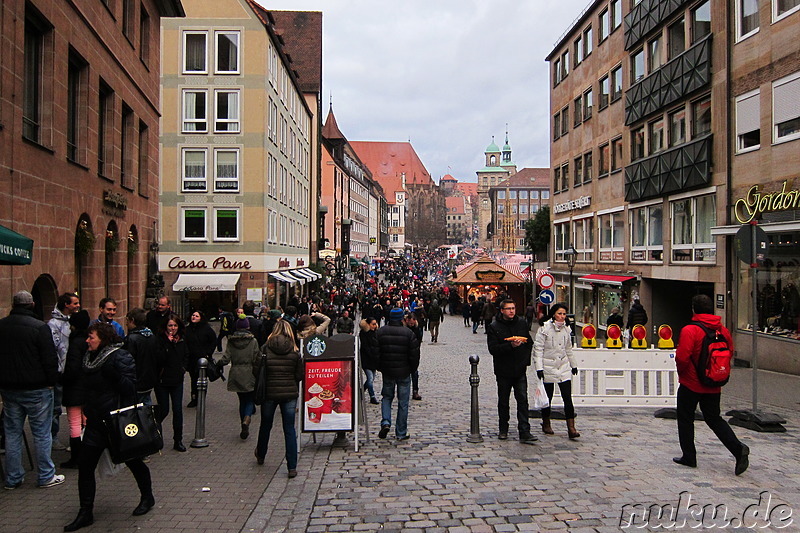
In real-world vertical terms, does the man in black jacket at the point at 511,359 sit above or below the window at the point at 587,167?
below

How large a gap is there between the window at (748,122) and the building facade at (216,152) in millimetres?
21525

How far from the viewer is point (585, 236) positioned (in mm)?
32125

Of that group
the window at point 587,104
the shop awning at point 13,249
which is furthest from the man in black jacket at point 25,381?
the window at point 587,104

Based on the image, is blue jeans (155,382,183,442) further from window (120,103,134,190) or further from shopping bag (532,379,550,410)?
window (120,103,134,190)

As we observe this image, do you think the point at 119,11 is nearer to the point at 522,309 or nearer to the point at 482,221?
the point at 522,309

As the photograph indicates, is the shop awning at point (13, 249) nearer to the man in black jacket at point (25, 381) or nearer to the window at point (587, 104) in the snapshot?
the man in black jacket at point (25, 381)

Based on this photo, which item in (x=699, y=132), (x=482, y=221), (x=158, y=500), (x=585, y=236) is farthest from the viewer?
(x=482, y=221)

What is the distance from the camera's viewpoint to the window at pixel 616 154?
27.4 meters

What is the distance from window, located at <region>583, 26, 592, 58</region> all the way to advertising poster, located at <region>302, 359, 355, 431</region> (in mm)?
26885

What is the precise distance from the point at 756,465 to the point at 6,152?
34.7ft

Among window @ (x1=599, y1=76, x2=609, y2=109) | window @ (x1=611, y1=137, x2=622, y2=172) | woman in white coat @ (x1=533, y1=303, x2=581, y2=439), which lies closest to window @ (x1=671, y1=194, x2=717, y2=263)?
window @ (x1=611, y1=137, x2=622, y2=172)

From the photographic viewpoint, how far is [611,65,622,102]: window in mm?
27219

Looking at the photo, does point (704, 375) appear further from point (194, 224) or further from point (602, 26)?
point (194, 224)

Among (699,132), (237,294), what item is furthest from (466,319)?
(699,132)
